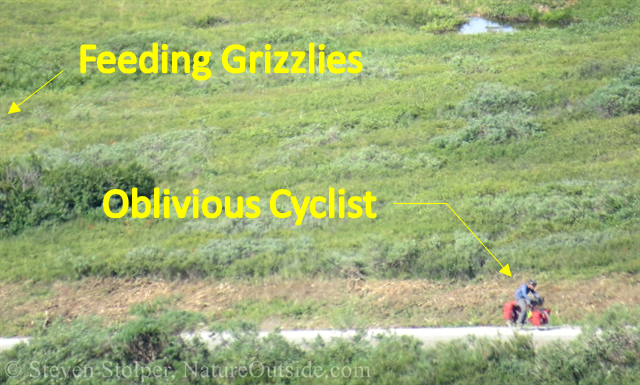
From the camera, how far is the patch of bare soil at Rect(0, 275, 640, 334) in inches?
469

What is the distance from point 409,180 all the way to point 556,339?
7.44 meters

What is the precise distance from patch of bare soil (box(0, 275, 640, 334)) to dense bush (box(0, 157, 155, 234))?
2.78 metres

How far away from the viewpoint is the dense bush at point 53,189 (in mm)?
16656

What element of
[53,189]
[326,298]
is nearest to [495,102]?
[326,298]

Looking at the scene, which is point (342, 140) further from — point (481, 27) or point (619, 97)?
point (481, 27)

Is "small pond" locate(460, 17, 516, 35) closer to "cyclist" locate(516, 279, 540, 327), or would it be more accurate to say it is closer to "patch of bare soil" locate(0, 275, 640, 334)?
"patch of bare soil" locate(0, 275, 640, 334)

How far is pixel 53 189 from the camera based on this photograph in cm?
1706

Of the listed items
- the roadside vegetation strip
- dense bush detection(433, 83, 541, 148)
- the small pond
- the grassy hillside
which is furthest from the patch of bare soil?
the small pond

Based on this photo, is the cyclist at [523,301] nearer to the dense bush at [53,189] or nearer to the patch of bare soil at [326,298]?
the patch of bare soil at [326,298]

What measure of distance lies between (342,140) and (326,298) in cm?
753

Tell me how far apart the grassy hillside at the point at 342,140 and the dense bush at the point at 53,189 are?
0.16 feet

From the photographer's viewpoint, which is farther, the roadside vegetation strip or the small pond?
the small pond

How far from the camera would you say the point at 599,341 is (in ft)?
30.7

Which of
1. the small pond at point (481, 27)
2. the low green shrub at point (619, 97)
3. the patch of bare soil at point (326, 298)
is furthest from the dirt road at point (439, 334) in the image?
the small pond at point (481, 27)
